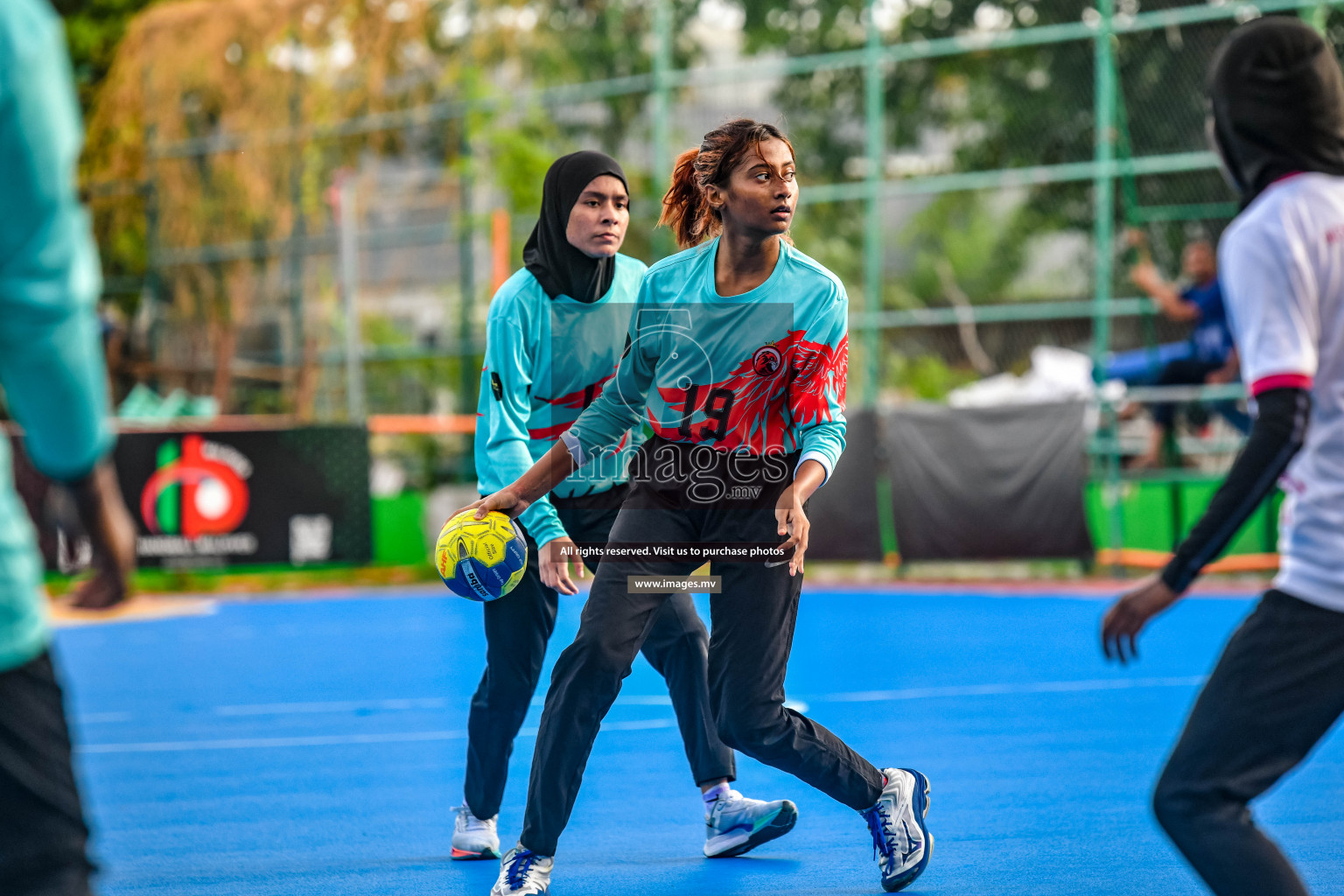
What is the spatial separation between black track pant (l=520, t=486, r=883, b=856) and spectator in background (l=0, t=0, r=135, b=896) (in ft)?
6.34

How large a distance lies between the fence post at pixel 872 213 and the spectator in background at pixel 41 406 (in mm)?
14190

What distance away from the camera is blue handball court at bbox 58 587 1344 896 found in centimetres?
481

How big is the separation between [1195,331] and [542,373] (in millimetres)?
10674

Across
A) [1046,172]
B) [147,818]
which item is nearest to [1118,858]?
[147,818]

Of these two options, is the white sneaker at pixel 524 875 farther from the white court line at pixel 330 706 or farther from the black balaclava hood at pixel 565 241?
the white court line at pixel 330 706

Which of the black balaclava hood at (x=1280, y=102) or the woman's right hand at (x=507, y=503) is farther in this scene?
the woman's right hand at (x=507, y=503)

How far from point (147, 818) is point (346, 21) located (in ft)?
57.0

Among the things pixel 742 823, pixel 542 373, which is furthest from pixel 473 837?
pixel 542 373

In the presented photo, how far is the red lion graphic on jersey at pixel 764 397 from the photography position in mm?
4406

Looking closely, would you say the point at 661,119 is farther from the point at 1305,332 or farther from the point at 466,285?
the point at 1305,332

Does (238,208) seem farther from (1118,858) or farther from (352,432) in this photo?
(1118,858)

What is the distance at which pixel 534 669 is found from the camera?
16.8 feet

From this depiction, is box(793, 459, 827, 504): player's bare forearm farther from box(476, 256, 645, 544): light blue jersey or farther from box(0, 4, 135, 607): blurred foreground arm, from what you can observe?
box(0, 4, 135, 607): blurred foreground arm

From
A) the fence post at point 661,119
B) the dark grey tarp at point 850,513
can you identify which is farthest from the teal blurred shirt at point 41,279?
the fence post at point 661,119
